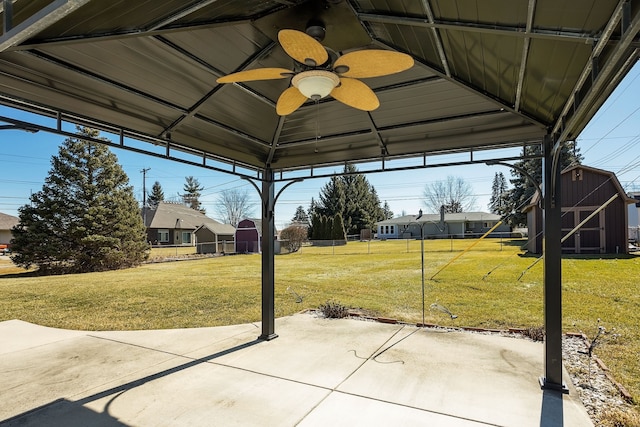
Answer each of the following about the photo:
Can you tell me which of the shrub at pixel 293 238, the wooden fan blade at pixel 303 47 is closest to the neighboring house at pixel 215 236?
the shrub at pixel 293 238

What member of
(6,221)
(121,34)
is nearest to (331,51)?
(121,34)

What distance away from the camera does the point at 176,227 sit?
29109mm

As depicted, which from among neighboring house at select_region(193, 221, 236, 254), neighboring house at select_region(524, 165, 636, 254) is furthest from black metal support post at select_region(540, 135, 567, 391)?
neighboring house at select_region(193, 221, 236, 254)

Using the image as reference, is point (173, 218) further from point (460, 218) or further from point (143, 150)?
point (143, 150)

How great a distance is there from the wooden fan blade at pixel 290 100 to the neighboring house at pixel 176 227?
23141 mm

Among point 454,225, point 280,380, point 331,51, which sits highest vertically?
point 331,51

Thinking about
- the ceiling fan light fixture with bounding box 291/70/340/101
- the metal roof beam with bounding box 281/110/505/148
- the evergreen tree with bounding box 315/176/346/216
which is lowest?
the ceiling fan light fixture with bounding box 291/70/340/101

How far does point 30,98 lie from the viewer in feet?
9.00

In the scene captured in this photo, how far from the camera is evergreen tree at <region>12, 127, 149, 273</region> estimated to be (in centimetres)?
1369

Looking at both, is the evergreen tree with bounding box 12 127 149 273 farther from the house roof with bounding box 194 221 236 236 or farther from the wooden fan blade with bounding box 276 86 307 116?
the wooden fan blade with bounding box 276 86 307 116

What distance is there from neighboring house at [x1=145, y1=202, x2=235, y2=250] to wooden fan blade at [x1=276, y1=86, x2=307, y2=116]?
2314cm

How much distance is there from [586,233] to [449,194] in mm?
26512

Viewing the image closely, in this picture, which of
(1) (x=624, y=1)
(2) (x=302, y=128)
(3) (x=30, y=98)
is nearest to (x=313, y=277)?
(2) (x=302, y=128)

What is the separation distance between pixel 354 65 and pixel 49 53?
2.08 meters
